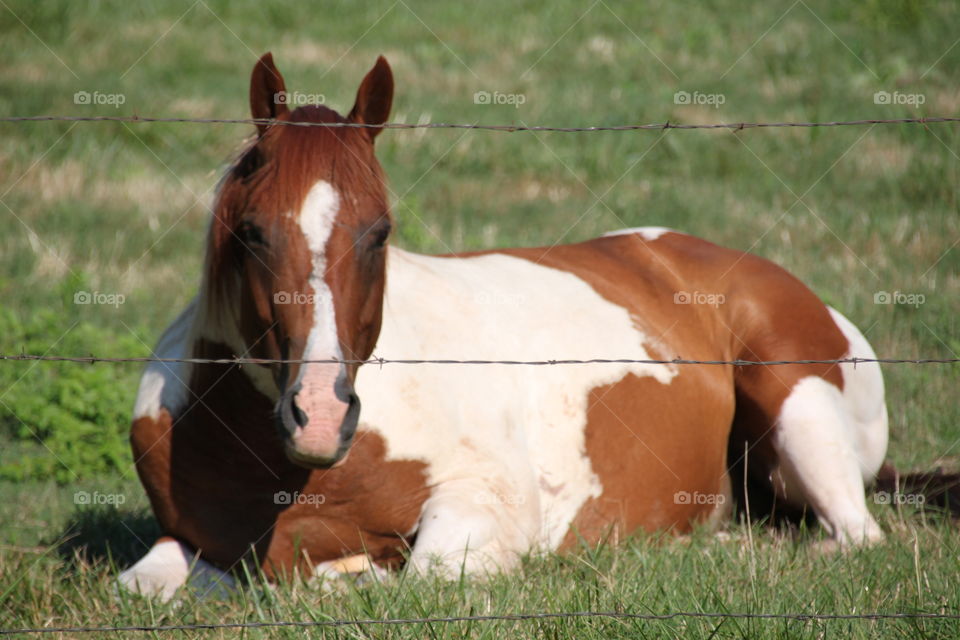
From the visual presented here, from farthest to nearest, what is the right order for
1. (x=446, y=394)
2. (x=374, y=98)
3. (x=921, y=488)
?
1. (x=921, y=488)
2. (x=446, y=394)
3. (x=374, y=98)

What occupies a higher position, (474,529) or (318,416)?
(318,416)

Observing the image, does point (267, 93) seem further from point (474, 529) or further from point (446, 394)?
point (474, 529)

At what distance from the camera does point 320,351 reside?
2977 millimetres

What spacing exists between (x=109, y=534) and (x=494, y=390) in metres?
1.96

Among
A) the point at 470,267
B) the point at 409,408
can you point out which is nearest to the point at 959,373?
the point at 470,267

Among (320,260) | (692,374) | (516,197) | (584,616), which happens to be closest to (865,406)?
(692,374)

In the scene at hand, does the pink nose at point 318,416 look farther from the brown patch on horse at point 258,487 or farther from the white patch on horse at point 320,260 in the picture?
the brown patch on horse at point 258,487

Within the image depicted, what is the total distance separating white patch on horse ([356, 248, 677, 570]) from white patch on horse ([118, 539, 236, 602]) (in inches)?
29.2

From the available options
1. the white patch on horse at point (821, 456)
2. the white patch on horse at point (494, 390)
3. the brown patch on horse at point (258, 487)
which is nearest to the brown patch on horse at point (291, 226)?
the brown patch on horse at point (258, 487)

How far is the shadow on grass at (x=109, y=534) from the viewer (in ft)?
14.6

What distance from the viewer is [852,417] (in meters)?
4.89

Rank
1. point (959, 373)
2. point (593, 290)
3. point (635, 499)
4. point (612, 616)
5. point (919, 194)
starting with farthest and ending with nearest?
1. point (919, 194)
2. point (959, 373)
3. point (593, 290)
4. point (635, 499)
5. point (612, 616)

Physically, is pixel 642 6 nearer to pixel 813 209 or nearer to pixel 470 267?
pixel 813 209

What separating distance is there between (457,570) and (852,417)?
2.30 metres
